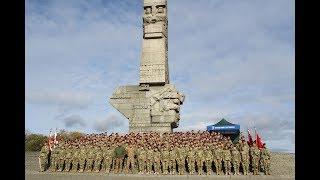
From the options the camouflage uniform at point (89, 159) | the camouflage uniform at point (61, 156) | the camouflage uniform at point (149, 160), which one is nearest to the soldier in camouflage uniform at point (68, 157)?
the camouflage uniform at point (61, 156)

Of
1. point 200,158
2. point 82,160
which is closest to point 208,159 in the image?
point 200,158

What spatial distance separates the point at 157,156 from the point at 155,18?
7652 mm

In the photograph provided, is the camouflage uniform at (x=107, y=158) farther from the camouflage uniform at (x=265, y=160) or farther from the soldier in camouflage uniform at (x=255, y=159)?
the camouflage uniform at (x=265, y=160)

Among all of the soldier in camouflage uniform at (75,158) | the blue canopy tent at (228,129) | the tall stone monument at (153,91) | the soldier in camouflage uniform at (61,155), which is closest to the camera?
the soldier in camouflage uniform at (75,158)

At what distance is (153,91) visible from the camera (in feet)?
62.6

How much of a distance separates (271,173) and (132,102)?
25.1 feet

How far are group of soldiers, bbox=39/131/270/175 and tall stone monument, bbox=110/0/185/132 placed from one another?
11.2 feet

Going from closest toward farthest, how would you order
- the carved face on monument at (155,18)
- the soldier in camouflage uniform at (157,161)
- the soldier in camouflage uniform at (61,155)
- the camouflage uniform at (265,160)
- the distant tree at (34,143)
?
the camouflage uniform at (265,160) < the soldier in camouflage uniform at (157,161) < the soldier in camouflage uniform at (61,155) < the carved face on monument at (155,18) < the distant tree at (34,143)

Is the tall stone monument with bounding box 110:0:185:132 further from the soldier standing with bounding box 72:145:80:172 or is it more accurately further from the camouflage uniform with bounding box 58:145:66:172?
the camouflage uniform with bounding box 58:145:66:172

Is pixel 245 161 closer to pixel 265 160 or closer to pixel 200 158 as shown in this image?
pixel 265 160

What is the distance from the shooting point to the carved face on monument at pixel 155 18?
19328 mm

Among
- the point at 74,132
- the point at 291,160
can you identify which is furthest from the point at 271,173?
the point at 74,132

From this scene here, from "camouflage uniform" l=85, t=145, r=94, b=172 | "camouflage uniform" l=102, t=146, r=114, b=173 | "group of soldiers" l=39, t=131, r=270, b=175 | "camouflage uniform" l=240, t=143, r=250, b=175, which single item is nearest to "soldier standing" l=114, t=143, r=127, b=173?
"group of soldiers" l=39, t=131, r=270, b=175

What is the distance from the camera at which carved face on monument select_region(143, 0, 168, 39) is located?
19.3 m
